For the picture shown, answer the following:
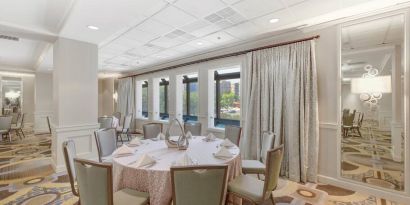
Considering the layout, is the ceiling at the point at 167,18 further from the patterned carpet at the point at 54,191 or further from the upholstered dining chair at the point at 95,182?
the patterned carpet at the point at 54,191

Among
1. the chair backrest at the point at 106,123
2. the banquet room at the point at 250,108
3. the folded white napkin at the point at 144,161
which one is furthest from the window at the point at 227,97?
the folded white napkin at the point at 144,161

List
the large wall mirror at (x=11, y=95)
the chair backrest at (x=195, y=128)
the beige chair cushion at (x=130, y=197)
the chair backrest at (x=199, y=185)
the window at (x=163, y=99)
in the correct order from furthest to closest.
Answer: the large wall mirror at (x=11, y=95) < the window at (x=163, y=99) < the chair backrest at (x=195, y=128) < the beige chair cushion at (x=130, y=197) < the chair backrest at (x=199, y=185)

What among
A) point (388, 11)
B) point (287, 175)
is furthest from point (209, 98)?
point (388, 11)

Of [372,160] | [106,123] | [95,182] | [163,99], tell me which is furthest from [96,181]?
[163,99]

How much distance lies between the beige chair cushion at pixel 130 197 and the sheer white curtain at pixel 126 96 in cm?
644

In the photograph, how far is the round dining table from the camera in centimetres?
170

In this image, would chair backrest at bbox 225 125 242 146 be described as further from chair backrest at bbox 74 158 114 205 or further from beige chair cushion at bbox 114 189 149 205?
chair backrest at bbox 74 158 114 205

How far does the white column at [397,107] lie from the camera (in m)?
2.57

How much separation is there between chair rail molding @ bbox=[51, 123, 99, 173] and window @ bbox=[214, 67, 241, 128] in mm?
2921

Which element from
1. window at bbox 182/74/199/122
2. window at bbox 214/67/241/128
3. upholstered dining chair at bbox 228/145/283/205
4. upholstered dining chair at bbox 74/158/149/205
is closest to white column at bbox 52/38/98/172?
upholstered dining chair at bbox 74/158/149/205

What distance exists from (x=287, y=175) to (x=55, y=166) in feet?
13.9

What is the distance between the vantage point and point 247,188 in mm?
1975

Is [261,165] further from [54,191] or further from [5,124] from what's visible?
[5,124]

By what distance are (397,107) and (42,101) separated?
419 inches
